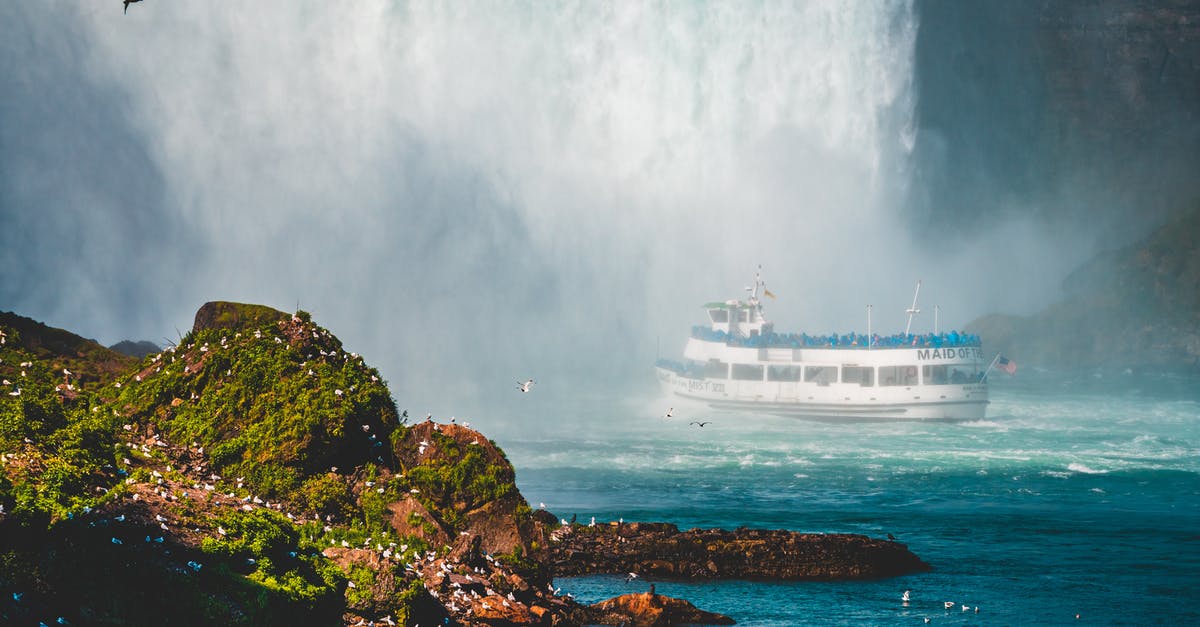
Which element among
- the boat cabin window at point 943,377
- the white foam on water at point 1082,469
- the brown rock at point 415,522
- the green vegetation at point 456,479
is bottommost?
the white foam on water at point 1082,469

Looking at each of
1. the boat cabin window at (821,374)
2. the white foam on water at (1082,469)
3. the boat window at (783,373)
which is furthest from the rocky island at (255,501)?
the boat window at (783,373)

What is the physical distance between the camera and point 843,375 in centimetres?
7125

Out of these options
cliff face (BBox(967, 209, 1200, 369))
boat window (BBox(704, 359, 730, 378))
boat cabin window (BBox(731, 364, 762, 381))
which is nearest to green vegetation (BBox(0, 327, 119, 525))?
boat cabin window (BBox(731, 364, 762, 381))

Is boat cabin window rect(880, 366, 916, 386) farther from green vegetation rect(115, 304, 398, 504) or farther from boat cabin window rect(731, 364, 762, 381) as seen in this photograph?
green vegetation rect(115, 304, 398, 504)

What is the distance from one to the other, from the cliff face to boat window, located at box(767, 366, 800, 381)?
57.1 meters

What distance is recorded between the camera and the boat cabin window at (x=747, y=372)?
2963 inches

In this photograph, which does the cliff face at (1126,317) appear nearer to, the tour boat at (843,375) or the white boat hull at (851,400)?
the tour boat at (843,375)

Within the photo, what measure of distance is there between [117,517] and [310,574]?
258 centimetres

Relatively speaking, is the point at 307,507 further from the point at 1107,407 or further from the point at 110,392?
the point at 1107,407

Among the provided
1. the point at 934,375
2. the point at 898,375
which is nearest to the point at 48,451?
the point at 898,375

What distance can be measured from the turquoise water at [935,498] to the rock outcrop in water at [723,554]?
A: 0.83 metres

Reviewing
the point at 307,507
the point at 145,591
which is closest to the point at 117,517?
the point at 145,591

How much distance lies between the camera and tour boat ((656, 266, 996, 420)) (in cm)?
6906

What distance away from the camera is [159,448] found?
1964 centimetres
